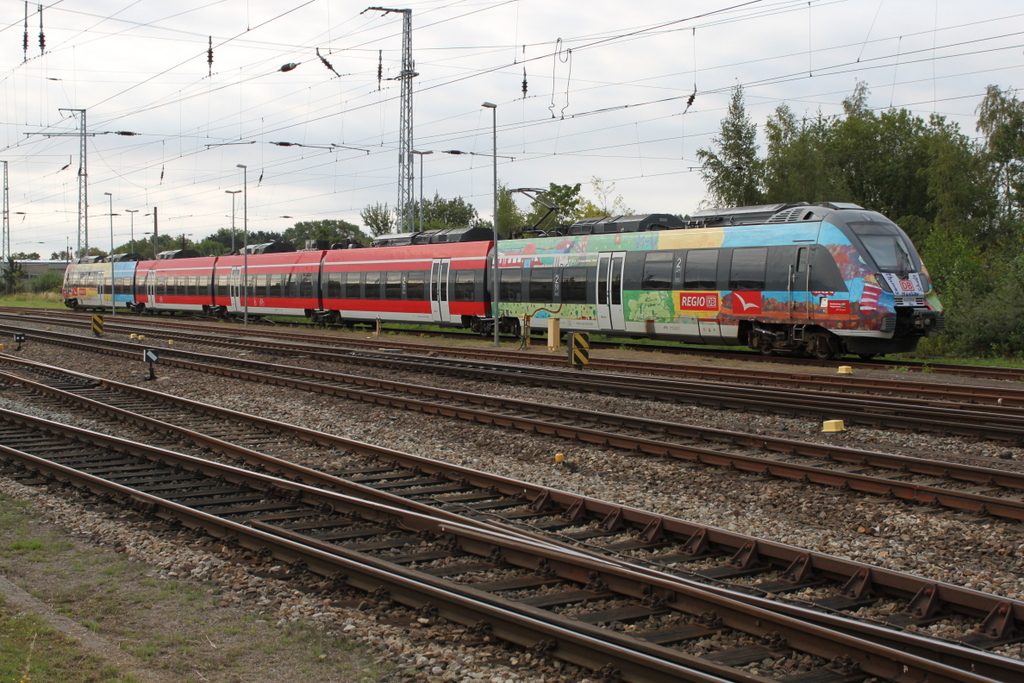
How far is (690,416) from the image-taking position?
14.2 meters

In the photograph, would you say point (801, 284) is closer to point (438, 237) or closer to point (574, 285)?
point (574, 285)

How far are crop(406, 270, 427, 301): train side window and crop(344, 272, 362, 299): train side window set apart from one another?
3547mm

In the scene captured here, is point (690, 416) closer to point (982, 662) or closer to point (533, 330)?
point (982, 662)

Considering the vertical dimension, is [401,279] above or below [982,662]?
above

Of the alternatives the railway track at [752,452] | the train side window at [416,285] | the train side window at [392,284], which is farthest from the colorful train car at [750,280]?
the railway track at [752,452]

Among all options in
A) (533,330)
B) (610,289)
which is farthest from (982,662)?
(533,330)

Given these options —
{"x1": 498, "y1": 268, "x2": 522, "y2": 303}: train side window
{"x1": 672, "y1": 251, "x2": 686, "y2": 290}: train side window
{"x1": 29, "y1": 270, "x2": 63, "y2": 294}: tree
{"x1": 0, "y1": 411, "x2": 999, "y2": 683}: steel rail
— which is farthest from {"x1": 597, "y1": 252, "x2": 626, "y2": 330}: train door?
{"x1": 29, "y1": 270, "x2": 63, "y2": 294}: tree

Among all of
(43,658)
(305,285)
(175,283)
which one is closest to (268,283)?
(305,285)

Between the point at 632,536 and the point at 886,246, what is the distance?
15214mm

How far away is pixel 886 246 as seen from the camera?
20406 millimetres

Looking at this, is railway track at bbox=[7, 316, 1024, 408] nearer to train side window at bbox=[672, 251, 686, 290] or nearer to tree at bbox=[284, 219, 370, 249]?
train side window at bbox=[672, 251, 686, 290]

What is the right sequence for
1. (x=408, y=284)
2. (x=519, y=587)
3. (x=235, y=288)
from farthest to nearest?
(x=235, y=288) < (x=408, y=284) < (x=519, y=587)

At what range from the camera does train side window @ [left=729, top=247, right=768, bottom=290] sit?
71.2 ft

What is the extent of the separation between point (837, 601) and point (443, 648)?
106 inches
